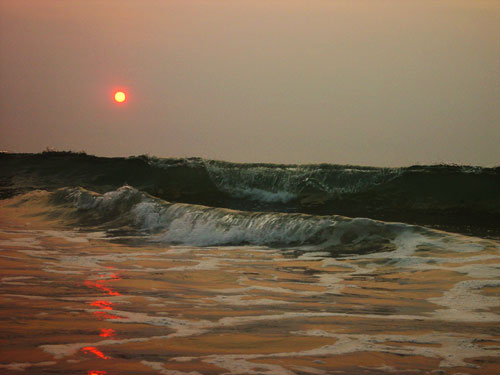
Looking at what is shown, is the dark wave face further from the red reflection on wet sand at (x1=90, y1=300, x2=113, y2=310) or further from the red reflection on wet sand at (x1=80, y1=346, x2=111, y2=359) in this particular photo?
the red reflection on wet sand at (x1=80, y1=346, x2=111, y2=359)

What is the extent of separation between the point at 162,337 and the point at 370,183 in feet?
44.3

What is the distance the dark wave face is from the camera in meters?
14.7

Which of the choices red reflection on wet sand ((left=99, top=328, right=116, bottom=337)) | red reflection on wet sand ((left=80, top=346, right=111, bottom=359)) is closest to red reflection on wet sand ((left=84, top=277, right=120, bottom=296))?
red reflection on wet sand ((left=99, top=328, right=116, bottom=337))

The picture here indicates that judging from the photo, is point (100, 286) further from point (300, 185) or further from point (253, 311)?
point (300, 185)

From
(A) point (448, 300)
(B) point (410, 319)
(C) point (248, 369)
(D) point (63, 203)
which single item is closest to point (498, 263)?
(A) point (448, 300)

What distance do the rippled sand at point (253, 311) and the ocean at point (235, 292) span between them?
0.01m

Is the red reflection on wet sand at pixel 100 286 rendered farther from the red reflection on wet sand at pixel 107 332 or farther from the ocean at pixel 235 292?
the red reflection on wet sand at pixel 107 332

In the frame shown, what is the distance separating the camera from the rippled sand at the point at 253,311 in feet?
10.3

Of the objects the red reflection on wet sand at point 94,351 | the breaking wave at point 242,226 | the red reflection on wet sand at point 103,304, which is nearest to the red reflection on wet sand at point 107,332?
the red reflection on wet sand at point 94,351

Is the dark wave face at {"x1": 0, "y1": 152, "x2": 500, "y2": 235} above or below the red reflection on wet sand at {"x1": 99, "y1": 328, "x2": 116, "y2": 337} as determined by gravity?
above

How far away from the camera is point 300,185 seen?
55.3ft

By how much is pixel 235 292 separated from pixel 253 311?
0.72 meters

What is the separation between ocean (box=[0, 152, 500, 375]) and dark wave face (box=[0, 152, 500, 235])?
1.53m

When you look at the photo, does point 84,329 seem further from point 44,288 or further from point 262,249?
point 262,249
